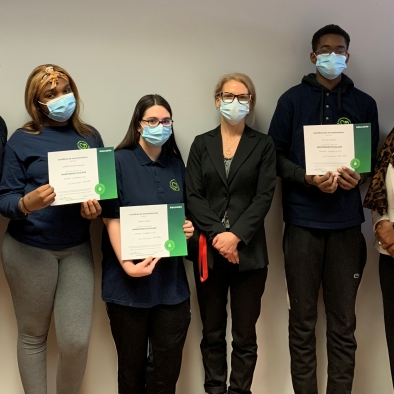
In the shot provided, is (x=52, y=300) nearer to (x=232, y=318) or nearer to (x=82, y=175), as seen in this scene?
(x=82, y=175)

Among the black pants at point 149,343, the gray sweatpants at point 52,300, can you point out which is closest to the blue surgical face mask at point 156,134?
the gray sweatpants at point 52,300

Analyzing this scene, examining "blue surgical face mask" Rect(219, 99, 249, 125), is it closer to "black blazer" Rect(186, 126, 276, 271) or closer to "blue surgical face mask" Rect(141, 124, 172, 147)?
"black blazer" Rect(186, 126, 276, 271)

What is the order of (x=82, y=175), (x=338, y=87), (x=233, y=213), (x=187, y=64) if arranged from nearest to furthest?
(x=82, y=175) < (x=233, y=213) < (x=338, y=87) < (x=187, y=64)

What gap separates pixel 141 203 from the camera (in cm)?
166

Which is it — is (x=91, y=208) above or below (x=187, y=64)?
below

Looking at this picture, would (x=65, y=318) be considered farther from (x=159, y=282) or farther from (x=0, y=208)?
(x=0, y=208)

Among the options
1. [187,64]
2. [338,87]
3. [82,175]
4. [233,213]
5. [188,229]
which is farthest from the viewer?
[187,64]

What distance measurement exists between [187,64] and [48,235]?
1070 mm

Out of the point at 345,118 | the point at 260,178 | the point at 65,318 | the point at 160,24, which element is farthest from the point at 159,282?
the point at 160,24

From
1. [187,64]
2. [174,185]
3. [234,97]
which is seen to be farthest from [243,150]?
[187,64]

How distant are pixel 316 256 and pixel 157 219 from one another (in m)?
0.77

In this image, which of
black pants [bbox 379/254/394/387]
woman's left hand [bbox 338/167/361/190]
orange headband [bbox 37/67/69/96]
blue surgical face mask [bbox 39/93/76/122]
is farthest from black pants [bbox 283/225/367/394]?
orange headband [bbox 37/67/69/96]

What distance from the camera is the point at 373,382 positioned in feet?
7.48

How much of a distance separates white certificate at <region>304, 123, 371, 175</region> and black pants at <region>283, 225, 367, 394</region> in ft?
1.04
